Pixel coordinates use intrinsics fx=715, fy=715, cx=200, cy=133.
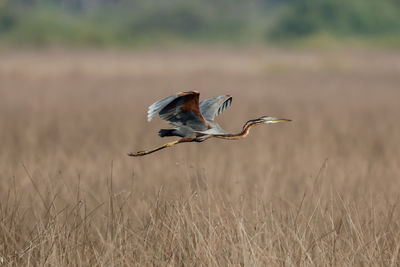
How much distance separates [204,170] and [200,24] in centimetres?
4122

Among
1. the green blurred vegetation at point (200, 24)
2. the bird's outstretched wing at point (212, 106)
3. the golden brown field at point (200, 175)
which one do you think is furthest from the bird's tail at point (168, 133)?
the green blurred vegetation at point (200, 24)

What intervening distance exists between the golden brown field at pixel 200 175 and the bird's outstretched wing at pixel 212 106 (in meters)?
0.48

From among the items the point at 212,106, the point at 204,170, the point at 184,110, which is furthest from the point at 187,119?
the point at 204,170

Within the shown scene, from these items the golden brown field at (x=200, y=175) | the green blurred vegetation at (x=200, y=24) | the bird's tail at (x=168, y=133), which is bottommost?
the golden brown field at (x=200, y=175)

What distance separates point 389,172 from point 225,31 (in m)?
38.3

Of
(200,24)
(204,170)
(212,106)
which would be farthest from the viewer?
(200,24)

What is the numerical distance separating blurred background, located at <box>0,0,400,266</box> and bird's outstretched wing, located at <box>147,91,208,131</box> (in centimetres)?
106

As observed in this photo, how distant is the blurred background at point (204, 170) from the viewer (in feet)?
11.2

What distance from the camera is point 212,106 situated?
2.25 metres

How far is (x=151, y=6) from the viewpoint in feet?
148

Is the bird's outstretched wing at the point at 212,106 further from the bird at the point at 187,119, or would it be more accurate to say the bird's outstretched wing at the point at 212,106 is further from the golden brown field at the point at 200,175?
the golden brown field at the point at 200,175

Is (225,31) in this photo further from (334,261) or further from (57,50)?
(334,261)

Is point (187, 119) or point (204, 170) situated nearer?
point (187, 119)

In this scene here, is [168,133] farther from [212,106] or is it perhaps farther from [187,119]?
[212,106]
